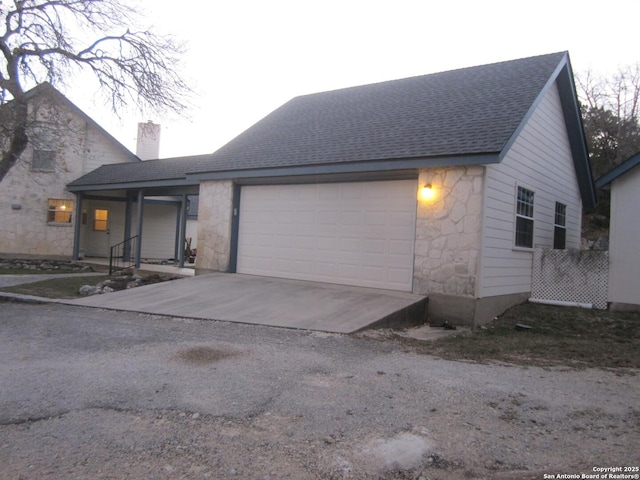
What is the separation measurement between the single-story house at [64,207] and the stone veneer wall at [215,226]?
283 inches

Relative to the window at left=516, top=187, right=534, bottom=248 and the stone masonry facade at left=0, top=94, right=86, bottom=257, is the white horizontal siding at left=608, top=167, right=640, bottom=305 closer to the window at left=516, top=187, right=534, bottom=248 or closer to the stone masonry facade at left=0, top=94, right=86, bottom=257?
the window at left=516, top=187, right=534, bottom=248

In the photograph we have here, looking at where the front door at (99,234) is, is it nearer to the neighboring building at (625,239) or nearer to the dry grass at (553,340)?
the dry grass at (553,340)

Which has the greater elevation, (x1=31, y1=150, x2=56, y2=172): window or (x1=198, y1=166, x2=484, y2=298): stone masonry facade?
(x1=31, y1=150, x2=56, y2=172): window

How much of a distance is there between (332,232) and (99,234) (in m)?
13.6

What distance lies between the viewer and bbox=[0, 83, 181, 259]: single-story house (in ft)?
59.8

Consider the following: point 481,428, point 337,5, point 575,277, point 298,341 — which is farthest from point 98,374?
point 337,5

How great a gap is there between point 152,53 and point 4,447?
463 inches

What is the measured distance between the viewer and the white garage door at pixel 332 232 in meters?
9.67

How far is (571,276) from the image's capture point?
10.6 metres

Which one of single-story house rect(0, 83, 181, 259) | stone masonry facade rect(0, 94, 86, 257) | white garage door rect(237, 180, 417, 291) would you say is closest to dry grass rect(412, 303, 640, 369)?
white garage door rect(237, 180, 417, 291)

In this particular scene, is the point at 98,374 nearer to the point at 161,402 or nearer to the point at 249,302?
the point at 161,402

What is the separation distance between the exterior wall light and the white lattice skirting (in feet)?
11.8

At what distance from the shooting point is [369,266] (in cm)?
1002

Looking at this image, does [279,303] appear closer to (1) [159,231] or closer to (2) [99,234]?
(1) [159,231]
